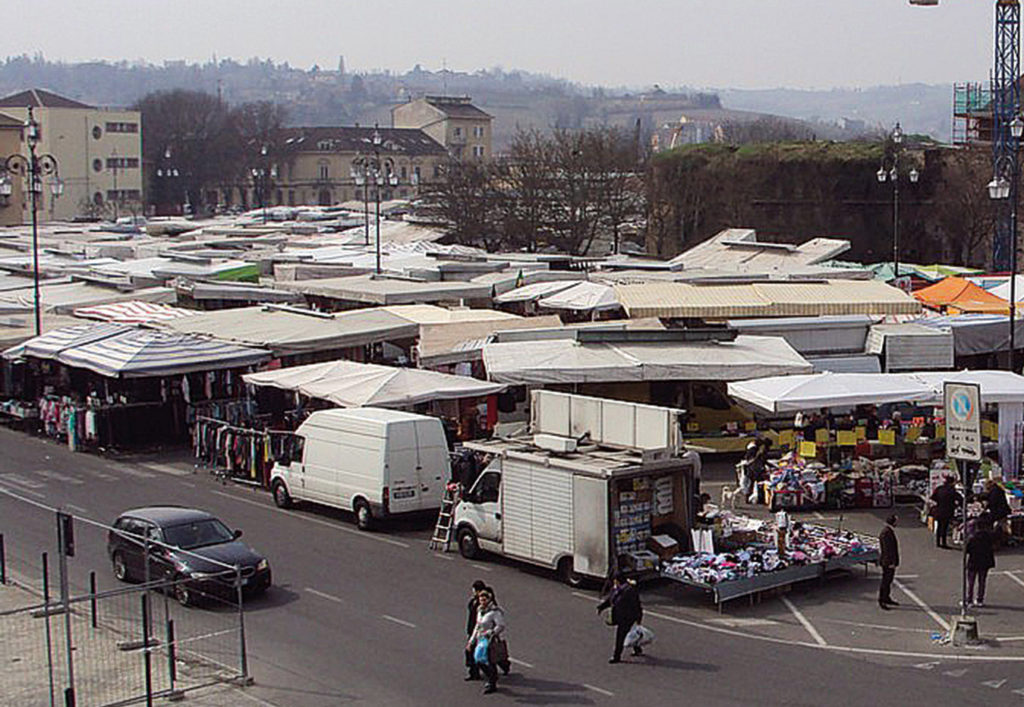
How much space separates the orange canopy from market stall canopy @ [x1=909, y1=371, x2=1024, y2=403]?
11540 millimetres

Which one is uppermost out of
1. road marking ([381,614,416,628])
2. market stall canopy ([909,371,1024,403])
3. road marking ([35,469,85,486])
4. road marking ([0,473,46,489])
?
market stall canopy ([909,371,1024,403])

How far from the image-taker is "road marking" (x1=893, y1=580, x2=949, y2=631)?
18109 millimetres

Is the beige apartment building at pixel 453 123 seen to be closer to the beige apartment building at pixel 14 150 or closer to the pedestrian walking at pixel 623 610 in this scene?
the beige apartment building at pixel 14 150

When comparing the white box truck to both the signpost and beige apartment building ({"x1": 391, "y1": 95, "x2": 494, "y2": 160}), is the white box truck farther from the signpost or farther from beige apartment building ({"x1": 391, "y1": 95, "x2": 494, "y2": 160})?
beige apartment building ({"x1": 391, "y1": 95, "x2": 494, "y2": 160})

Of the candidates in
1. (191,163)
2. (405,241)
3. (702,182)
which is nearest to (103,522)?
(405,241)

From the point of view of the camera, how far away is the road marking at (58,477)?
28.3 m

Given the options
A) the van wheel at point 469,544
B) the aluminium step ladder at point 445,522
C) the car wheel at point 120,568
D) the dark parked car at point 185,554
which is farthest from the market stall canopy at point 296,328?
the dark parked car at point 185,554

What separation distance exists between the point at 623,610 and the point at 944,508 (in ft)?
25.2

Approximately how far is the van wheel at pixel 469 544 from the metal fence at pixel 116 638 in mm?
3937

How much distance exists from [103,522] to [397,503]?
5.25 meters

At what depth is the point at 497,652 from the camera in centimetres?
1574

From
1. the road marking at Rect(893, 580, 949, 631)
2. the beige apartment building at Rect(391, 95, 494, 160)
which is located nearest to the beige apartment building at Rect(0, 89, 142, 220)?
the beige apartment building at Rect(391, 95, 494, 160)

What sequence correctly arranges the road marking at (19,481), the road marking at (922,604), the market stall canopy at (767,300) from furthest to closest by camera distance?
1. the market stall canopy at (767,300)
2. the road marking at (19,481)
3. the road marking at (922,604)

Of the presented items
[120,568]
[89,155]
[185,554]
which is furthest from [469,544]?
[89,155]
